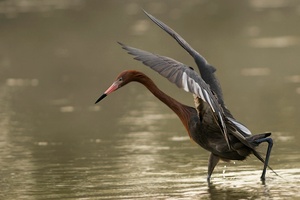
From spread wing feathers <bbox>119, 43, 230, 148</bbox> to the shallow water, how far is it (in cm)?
93

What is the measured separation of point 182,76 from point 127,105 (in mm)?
6279

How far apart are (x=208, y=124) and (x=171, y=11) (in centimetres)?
1926

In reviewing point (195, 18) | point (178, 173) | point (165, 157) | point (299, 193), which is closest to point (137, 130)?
point (165, 157)

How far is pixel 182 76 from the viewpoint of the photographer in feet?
27.2

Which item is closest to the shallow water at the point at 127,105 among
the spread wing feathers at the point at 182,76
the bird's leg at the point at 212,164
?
the bird's leg at the point at 212,164

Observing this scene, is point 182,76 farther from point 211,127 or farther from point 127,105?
point 127,105

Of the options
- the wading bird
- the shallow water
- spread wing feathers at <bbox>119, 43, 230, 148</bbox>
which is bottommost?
the shallow water

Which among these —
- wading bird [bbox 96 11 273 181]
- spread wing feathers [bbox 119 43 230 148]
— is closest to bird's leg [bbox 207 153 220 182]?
wading bird [bbox 96 11 273 181]

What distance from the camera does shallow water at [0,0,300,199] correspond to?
9.45 m

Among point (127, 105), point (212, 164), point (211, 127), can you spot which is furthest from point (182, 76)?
point (127, 105)

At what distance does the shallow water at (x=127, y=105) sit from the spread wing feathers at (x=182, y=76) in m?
0.93

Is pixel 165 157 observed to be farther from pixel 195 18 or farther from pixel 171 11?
pixel 171 11

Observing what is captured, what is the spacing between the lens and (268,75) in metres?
16.6

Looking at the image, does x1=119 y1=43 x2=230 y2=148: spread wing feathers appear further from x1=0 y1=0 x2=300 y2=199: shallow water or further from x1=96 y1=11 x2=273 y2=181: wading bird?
x1=0 y1=0 x2=300 y2=199: shallow water
